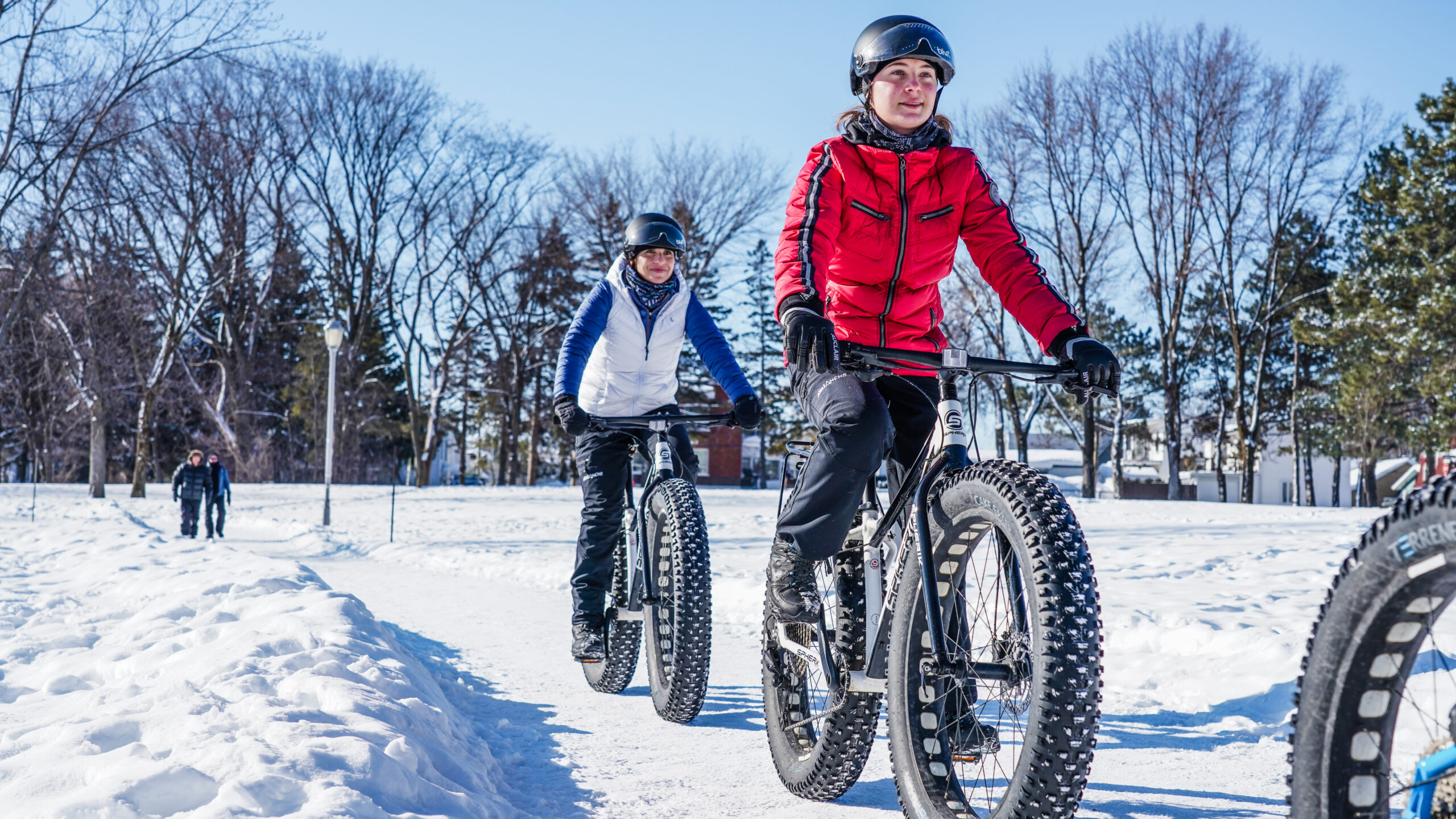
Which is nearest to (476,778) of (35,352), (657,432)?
(657,432)

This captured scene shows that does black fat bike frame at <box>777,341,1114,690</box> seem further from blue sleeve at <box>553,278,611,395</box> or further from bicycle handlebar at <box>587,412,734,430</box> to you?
blue sleeve at <box>553,278,611,395</box>

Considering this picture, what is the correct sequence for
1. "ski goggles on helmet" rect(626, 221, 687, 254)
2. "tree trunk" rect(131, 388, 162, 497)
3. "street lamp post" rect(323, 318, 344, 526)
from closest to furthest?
"ski goggles on helmet" rect(626, 221, 687, 254) < "street lamp post" rect(323, 318, 344, 526) < "tree trunk" rect(131, 388, 162, 497)

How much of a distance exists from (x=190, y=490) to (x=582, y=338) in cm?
1404

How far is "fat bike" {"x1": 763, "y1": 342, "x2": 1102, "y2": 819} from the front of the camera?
2.00 m

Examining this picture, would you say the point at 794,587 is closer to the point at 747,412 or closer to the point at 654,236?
the point at 747,412

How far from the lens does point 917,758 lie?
248 centimetres

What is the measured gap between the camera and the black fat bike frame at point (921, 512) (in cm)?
239

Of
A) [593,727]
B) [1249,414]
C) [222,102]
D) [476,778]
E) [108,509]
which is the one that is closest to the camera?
[476,778]

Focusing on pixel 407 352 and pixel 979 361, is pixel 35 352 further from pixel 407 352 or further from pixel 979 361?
pixel 979 361

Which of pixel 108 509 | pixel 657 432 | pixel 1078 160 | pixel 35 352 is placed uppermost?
pixel 1078 160

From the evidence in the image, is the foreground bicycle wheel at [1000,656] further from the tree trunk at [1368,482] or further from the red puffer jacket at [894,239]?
the tree trunk at [1368,482]

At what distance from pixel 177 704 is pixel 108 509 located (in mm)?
20149

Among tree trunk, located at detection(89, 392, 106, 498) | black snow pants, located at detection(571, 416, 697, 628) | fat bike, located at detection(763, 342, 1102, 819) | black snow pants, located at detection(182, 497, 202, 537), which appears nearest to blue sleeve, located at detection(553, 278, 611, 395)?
black snow pants, located at detection(571, 416, 697, 628)

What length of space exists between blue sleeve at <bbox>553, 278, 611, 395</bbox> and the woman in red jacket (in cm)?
178
